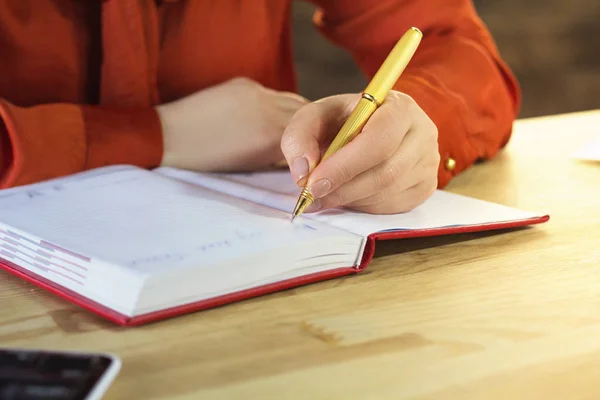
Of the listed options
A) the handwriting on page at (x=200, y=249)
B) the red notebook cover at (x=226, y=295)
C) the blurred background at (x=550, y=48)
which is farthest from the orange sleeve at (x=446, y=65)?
the blurred background at (x=550, y=48)

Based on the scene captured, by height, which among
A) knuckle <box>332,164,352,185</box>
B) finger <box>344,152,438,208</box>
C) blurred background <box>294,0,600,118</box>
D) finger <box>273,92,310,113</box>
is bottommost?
blurred background <box>294,0,600,118</box>

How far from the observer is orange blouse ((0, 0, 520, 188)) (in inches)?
33.0

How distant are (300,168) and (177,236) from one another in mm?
132

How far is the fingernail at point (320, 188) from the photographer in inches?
25.8

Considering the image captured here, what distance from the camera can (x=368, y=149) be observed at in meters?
0.67

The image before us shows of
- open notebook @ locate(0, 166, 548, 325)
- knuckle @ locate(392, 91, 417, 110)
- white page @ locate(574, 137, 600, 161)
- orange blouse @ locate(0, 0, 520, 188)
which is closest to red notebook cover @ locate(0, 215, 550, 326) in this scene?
open notebook @ locate(0, 166, 548, 325)

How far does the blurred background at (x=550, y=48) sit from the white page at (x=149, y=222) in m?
1.66

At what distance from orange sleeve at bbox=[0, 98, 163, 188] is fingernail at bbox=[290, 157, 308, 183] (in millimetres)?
243

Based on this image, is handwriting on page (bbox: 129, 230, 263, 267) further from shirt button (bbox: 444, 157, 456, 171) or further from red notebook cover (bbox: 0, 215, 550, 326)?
shirt button (bbox: 444, 157, 456, 171)

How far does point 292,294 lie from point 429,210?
20 cm

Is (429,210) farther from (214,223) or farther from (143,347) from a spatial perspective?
(143,347)

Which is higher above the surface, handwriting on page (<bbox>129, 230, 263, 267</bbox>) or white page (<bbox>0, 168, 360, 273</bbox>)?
handwriting on page (<bbox>129, 230, 263, 267</bbox>)

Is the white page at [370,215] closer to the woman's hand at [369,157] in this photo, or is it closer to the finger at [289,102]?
the woman's hand at [369,157]

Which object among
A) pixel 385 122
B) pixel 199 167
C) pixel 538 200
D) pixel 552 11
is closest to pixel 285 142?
pixel 385 122
